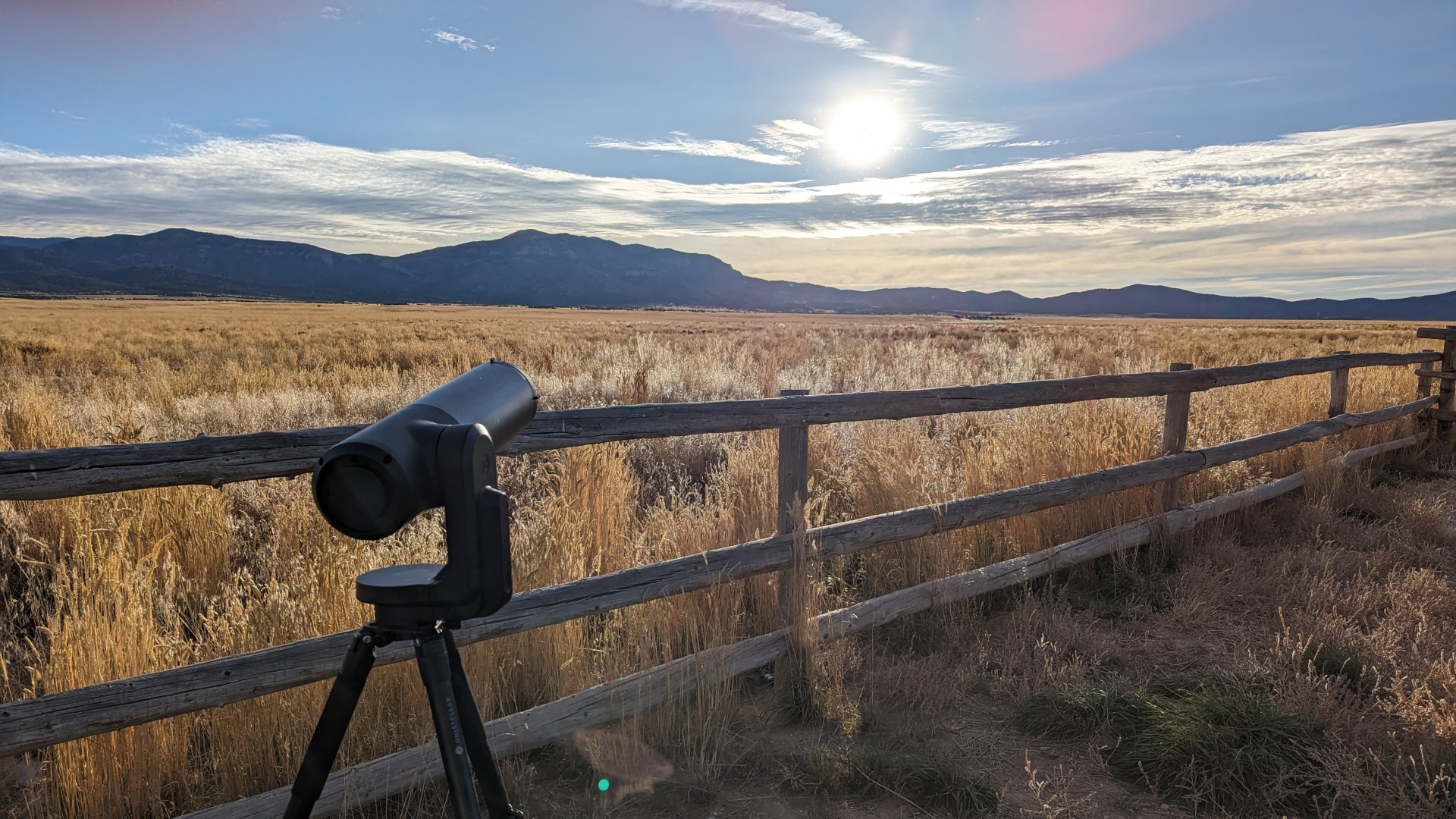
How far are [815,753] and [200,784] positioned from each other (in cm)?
228

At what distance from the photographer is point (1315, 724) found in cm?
334

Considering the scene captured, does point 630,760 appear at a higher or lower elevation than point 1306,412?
lower

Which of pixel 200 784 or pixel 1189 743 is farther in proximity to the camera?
pixel 1189 743

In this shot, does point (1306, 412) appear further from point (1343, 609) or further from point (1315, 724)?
point (1315, 724)

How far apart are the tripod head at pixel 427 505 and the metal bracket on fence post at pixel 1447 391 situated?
12261mm

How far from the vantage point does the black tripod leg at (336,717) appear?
1.55m

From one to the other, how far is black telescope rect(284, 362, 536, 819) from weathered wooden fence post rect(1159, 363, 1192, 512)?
18.6 ft

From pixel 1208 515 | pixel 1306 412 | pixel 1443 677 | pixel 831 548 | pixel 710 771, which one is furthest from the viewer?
pixel 1306 412

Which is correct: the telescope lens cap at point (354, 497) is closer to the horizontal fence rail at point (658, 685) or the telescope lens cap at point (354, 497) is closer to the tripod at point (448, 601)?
the tripod at point (448, 601)

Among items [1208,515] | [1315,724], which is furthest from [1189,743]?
[1208,515]

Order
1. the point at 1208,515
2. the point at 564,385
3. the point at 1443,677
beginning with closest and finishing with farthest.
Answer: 1. the point at 1443,677
2. the point at 1208,515
3. the point at 564,385

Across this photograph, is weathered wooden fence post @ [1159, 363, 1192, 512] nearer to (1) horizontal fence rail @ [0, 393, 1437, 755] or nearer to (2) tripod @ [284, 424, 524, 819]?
(1) horizontal fence rail @ [0, 393, 1437, 755]

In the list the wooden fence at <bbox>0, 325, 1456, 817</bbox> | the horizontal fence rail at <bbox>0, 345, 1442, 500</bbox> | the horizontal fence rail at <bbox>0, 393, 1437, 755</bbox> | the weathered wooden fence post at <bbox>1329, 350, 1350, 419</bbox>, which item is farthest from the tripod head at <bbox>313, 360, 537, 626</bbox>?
the weathered wooden fence post at <bbox>1329, 350, 1350, 419</bbox>

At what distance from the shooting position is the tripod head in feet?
4.89
